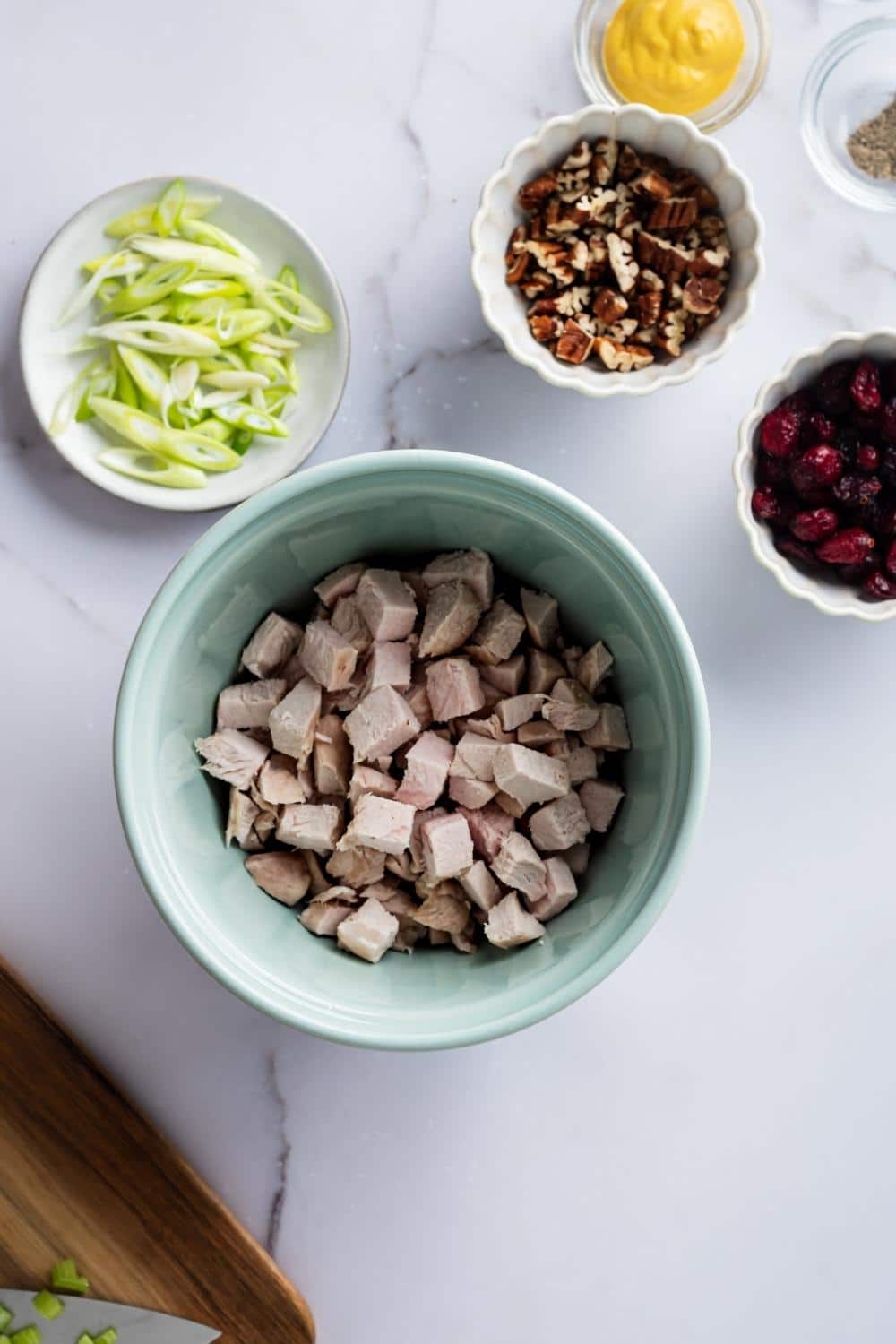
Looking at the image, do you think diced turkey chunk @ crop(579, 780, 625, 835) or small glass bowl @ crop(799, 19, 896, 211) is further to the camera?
small glass bowl @ crop(799, 19, 896, 211)

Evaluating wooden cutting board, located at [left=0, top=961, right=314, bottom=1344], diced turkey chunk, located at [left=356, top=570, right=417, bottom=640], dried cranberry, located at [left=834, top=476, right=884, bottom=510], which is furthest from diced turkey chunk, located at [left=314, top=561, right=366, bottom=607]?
wooden cutting board, located at [left=0, top=961, right=314, bottom=1344]

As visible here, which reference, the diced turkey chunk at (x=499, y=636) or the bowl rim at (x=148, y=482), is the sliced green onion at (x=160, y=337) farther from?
the diced turkey chunk at (x=499, y=636)

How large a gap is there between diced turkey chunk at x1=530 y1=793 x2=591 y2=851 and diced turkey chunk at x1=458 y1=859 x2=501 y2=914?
65 mm

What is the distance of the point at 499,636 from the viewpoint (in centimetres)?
128

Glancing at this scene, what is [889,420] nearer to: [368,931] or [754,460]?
[754,460]

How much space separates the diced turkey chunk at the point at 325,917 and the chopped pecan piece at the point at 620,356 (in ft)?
2.29

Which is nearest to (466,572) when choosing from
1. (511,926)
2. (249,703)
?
(249,703)

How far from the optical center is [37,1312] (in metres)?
1.53

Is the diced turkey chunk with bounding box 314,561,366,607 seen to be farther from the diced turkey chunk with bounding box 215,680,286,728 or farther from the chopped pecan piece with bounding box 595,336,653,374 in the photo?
the chopped pecan piece with bounding box 595,336,653,374

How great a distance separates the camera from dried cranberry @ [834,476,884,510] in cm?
138

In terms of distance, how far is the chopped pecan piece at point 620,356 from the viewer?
1.40 m

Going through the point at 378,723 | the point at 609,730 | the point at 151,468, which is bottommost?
the point at 609,730

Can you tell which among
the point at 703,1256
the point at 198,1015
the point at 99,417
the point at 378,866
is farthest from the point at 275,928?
the point at 703,1256

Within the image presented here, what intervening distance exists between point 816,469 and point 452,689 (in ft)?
1.64
